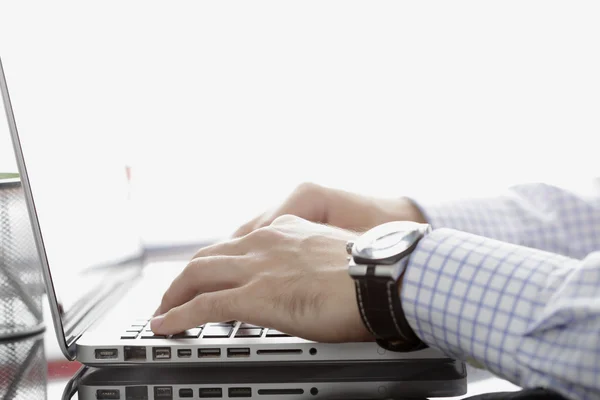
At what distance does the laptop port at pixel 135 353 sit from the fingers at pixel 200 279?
0.36 ft

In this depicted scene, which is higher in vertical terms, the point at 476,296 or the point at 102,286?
the point at 476,296

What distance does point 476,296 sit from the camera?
1.86 ft

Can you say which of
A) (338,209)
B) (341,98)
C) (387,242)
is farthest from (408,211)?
(341,98)

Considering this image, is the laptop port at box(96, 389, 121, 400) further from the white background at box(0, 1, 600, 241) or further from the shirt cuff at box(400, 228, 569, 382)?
the white background at box(0, 1, 600, 241)

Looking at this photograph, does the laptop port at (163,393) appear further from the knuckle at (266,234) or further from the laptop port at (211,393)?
the knuckle at (266,234)

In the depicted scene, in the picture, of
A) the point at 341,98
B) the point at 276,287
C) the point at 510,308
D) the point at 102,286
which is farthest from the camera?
the point at 341,98

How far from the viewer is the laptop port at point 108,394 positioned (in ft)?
1.89

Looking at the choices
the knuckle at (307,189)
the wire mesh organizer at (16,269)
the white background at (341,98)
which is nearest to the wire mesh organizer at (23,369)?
the wire mesh organizer at (16,269)

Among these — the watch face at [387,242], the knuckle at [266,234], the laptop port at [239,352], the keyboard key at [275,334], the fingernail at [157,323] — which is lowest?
the keyboard key at [275,334]

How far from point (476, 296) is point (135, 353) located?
0.30m

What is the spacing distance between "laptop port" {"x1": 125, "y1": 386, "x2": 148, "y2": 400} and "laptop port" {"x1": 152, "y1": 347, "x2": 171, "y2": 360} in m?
0.03

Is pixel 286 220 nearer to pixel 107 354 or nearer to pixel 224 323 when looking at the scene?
pixel 224 323

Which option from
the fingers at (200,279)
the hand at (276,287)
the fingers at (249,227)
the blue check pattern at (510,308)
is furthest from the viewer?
the fingers at (249,227)

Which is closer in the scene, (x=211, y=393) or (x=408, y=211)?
→ (x=211, y=393)
